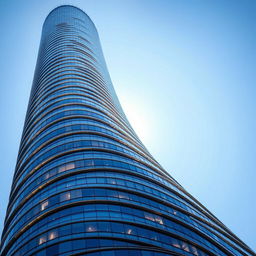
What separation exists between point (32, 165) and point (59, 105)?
1626 centimetres

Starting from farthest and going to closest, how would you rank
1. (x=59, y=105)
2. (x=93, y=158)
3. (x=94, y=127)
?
(x=59, y=105) → (x=94, y=127) → (x=93, y=158)

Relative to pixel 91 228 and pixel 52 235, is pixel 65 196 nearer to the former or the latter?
pixel 52 235

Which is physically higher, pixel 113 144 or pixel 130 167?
pixel 113 144

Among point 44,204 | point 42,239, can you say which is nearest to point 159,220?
point 42,239

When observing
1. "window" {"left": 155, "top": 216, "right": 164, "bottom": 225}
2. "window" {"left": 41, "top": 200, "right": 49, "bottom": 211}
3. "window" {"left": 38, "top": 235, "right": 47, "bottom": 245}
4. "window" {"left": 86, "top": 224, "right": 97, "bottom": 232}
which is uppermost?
"window" {"left": 41, "top": 200, "right": 49, "bottom": 211}

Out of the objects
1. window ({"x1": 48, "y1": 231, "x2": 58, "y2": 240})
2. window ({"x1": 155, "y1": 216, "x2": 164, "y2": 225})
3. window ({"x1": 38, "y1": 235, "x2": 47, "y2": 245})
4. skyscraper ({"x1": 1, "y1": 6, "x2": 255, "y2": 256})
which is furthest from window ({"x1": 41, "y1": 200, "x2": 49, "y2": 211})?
window ({"x1": 155, "y1": 216, "x2": 164, "y2": 225})

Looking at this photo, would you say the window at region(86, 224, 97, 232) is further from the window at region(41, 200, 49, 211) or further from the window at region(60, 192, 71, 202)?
the window at region(41, 200, 49, 211)

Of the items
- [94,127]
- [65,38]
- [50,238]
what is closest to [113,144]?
[94,127]

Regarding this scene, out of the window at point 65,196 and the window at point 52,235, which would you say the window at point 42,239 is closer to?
the window at point 52,235

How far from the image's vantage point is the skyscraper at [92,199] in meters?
38.4

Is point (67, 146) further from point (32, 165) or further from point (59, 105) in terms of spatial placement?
point (59, 105)

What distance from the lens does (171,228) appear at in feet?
143

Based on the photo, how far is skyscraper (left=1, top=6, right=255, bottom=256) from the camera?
1512 inches

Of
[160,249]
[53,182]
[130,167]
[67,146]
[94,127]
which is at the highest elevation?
[94,127]
